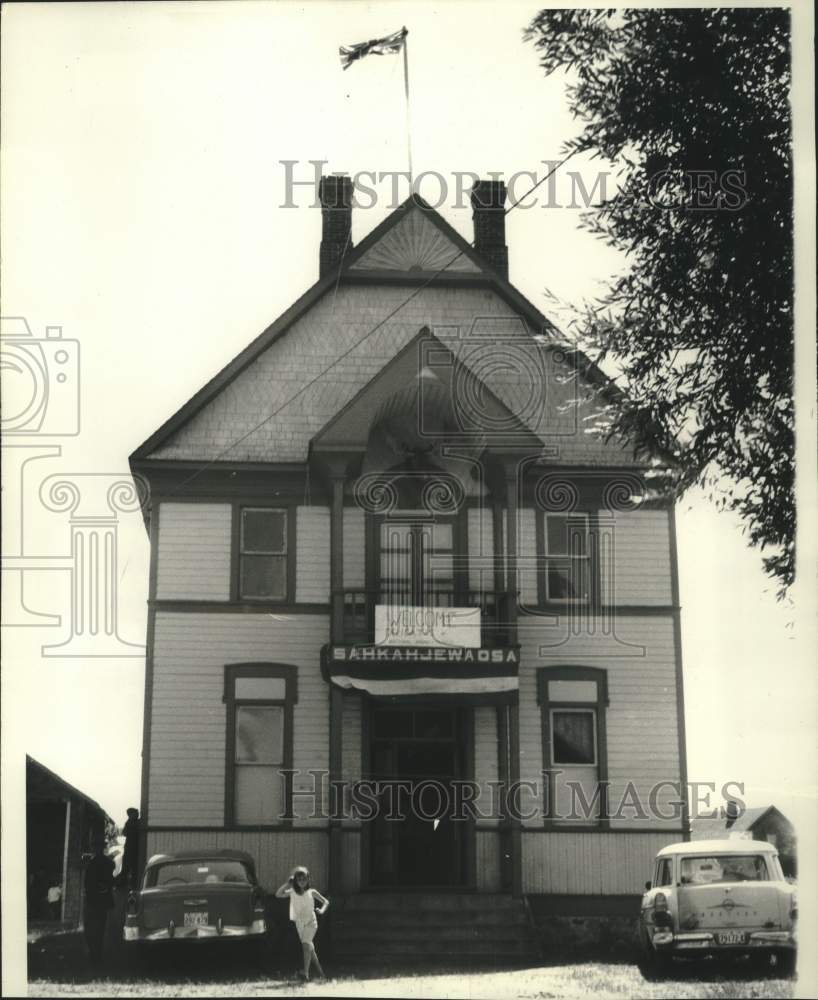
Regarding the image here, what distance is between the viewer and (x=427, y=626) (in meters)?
16.1

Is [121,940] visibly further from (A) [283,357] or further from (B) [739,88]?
(B) [739,88]

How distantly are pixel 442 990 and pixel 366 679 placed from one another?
3.32 meters

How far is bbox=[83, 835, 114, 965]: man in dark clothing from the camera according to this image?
14720 millimetres

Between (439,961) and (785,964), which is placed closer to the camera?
(785,964)

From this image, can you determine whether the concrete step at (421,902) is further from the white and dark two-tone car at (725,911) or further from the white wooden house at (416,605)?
the white and dark two-tone car at (725,911)

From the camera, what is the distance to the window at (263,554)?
53.7 ft

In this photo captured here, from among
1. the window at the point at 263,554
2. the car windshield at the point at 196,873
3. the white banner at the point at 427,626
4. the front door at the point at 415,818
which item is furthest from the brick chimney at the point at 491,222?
the car windshield at the point at 196,873

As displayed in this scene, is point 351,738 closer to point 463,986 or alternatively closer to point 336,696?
point 336,696

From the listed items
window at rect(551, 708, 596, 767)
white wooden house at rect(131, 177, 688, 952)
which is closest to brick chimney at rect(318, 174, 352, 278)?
white wooden house at rect(131, 177, 688, 952)

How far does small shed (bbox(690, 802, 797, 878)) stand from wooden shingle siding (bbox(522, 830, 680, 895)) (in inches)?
19.8

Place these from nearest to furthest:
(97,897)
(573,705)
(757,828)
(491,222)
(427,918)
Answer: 1. (757,828)
2. (97,897)
3. (427,918)
4. (573,705)
5. (491,222)

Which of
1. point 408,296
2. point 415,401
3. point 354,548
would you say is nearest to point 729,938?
point 354,548

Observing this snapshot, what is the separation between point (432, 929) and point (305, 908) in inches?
53.8

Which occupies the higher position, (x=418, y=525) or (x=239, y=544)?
(x=418, y=525)
